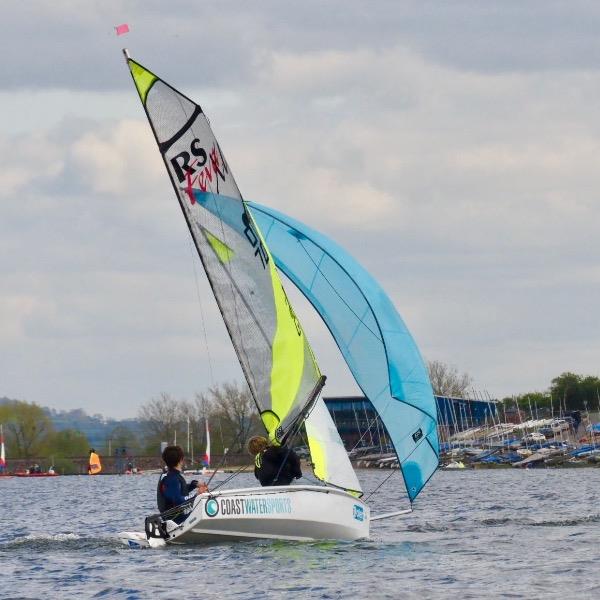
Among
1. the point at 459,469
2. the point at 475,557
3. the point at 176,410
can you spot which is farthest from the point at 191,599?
the point at 176,410

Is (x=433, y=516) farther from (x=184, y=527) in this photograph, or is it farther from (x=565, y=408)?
(x=565, y=408)

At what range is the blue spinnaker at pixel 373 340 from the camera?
84.8 feet

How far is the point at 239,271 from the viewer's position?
22.7 m

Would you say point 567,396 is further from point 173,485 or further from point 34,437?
point 173,485

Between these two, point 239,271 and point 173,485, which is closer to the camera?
point 173,485

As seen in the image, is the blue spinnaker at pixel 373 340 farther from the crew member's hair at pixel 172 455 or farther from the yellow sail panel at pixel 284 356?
the crew member's hair at pixel 172 455

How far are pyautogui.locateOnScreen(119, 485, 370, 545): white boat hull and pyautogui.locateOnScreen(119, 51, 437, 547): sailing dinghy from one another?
21 mm

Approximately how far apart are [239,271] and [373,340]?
4219 mm

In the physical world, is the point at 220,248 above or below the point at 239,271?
above

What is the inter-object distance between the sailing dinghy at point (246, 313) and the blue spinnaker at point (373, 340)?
2722 mm

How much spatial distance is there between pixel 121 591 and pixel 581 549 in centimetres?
800

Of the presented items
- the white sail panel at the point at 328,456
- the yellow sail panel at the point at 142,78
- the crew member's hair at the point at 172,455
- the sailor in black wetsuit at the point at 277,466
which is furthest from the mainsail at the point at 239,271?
the white sail panel at the point at 328,456

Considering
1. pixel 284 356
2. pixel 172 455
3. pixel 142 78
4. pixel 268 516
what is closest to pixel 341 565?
pixel 268 516

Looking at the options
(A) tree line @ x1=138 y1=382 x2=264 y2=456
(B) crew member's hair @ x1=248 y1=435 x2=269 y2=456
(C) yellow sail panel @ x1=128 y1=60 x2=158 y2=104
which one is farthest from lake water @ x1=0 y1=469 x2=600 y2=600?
(A) tree line @ x1=138 y1=382 x2=264 y2=456
